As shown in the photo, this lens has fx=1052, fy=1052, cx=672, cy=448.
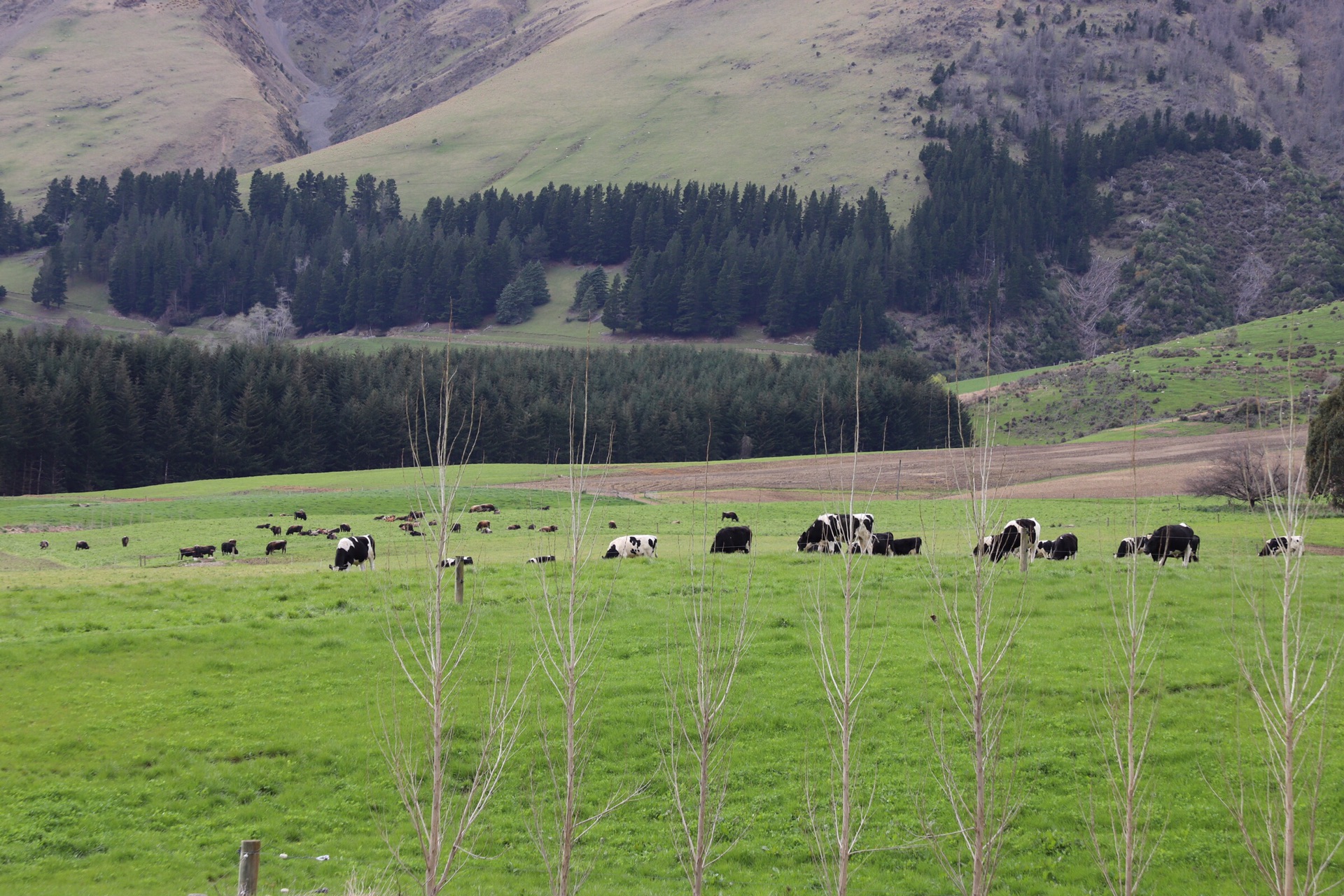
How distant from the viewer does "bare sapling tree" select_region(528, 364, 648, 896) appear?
11250mm

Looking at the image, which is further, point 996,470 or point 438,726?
point 996,470

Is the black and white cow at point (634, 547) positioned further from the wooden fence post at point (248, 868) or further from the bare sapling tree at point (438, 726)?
the wooden fence post at point (248, 868)

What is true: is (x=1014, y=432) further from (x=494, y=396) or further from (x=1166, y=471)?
(x=494, y=396)

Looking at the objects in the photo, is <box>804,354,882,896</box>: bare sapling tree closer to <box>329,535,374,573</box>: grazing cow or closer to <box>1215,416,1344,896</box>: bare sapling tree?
<box>1215,416,1344,896</box>: bare sapling tree

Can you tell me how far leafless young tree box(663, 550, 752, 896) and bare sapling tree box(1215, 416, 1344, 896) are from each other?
553cm

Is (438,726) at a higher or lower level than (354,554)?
higher

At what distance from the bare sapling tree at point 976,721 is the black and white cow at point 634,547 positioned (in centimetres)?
1400

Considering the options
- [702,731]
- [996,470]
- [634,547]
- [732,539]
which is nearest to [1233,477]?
[996,470]

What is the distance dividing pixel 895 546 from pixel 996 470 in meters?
28.9

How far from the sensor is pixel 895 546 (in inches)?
1441

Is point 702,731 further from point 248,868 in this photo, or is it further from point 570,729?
point 248,868

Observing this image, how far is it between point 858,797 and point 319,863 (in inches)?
350

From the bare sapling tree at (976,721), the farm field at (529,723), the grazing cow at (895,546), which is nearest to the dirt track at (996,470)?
the grazing cow at (895,546)

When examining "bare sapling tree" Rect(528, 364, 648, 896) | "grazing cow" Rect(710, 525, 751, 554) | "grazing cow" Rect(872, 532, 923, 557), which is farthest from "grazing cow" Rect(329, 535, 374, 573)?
"grazing cow" Rect(872, 532, 923, 557)
